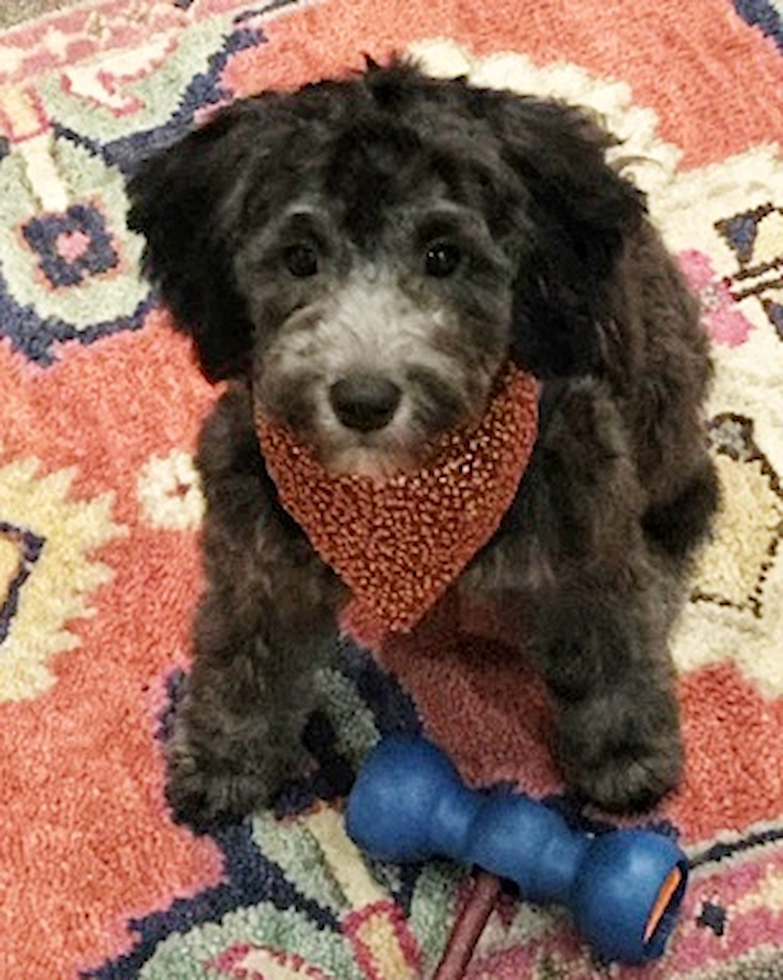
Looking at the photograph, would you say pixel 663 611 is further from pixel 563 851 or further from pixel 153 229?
pixel 153 229

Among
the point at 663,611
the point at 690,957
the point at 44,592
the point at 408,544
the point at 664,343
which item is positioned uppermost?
the point at 664,343

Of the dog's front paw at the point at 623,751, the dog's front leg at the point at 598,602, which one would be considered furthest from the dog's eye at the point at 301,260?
the dog's front paw at the point at 623,751

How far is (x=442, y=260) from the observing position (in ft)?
4.22

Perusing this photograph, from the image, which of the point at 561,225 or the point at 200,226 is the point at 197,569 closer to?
the point at 200,226

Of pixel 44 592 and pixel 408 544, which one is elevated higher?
pixel 408 544

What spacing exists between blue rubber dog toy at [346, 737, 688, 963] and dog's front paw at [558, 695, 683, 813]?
9 centimetres

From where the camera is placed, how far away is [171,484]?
1.90 metres

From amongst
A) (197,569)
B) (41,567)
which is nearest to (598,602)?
(197,569)

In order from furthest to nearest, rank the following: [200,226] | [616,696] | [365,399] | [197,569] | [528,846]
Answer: [197,569] < [616,696] < [528,846] < [200,226] < [365,399]

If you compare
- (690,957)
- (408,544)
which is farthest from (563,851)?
(408,544)

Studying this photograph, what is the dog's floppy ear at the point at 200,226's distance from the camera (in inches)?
51.9

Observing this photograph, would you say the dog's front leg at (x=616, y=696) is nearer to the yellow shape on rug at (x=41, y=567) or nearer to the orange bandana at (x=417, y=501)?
the orange bandana at (x=417, y=501)

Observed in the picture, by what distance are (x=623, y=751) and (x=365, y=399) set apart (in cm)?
55

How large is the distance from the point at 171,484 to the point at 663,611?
20.9 inches
